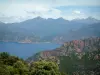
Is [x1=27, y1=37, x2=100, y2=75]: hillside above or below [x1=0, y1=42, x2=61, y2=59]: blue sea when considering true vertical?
above

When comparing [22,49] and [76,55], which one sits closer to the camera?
[76,55]

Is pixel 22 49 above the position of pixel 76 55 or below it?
below

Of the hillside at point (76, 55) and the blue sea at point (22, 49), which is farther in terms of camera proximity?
the blue sea at point (22, 49)

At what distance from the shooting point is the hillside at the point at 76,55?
248ft

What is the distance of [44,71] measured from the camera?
1747cm

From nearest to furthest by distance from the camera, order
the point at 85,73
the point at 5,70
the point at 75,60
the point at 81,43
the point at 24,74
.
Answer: the point at 5,70
the point at 24,74
the point at 85,73
the point at 75,60
the point at 81,43

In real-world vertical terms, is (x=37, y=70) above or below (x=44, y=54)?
above

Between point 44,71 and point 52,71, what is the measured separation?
596 millimetres

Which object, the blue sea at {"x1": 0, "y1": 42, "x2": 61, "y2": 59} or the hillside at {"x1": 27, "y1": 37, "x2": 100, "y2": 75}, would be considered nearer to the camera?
the hillside at {"x1": 27, "y1": 37, "x2": 100, "y2": 75}

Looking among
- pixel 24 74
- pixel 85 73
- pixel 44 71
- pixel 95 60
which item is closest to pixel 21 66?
pixel 24 74

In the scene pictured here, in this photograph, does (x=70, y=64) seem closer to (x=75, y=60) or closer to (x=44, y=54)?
(x=75, y=60)

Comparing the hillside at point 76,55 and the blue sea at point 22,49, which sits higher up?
the hillside at point 76,55

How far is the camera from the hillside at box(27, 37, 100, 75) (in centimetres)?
7562

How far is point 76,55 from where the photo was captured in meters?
94.4
